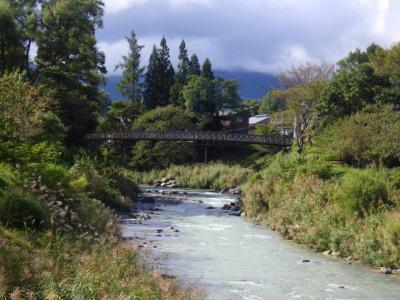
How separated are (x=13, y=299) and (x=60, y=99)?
4454 centimetres

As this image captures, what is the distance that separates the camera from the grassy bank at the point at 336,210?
19.9m

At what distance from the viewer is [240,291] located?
49.1 ft

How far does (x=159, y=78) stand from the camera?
286 ft

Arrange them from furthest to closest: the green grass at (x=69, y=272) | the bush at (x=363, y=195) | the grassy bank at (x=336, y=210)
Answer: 1. the bush at (x=363, y=195)
2. the grassy bank at (x=336, y=210)
3. the green grass at (x=69, y=272)

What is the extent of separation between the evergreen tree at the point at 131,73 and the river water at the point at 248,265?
207ft

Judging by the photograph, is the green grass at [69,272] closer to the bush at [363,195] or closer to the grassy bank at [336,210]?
the grassy bank at [336,210]

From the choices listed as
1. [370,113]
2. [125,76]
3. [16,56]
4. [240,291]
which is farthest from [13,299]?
[125,76]

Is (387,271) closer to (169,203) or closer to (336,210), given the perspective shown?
(336,210)

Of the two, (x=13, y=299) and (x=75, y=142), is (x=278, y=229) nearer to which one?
(x=13, y=299)

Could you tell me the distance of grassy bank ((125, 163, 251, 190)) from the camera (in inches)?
2180

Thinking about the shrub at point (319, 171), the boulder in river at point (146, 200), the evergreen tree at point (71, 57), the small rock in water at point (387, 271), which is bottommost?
the small rock in water at point (387, 271)

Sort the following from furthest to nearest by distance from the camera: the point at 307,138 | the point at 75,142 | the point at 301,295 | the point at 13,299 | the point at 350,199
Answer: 1. the point at 75,142
2. the point at 307,138
3. the point at 350,199
4. the point at 301,295
5. the point at 13,299

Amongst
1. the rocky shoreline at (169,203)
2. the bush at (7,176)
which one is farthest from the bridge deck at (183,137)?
the bush at (7,176)

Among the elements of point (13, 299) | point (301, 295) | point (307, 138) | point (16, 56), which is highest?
point (16, 56)
